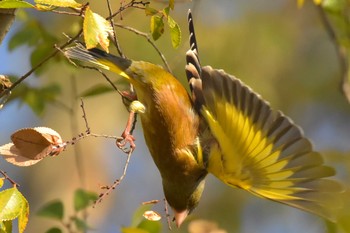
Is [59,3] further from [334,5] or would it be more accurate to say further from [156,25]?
[334,5]

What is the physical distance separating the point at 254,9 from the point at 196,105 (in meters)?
4.19

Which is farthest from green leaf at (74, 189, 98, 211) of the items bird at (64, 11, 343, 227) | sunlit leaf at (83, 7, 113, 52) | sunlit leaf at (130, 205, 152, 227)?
sunlit leaf at (83, 7, 113, 52)

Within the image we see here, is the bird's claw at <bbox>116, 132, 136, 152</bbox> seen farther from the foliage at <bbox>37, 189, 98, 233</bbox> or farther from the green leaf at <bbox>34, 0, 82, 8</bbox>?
the foliage at <bbox>37, 189, 98, 233</bbox>

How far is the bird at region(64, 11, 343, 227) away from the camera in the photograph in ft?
6.18

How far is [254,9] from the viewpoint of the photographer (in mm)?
6168

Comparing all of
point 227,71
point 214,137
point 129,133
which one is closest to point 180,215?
point 214,137

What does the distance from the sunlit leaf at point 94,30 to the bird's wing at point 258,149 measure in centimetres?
46

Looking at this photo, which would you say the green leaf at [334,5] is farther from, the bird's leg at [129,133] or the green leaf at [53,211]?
the green leaf at [53,211]

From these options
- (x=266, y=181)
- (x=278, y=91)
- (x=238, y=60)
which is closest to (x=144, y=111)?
(x=266, y=181)

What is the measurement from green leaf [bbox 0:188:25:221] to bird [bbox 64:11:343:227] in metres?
0.50

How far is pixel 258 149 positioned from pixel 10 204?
0.80m

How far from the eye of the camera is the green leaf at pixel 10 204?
4.63 ft

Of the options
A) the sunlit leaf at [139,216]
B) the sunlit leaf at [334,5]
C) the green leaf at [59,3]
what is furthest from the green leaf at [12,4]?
the sunlit leaf at [334,5]

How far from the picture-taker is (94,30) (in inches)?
57.6
